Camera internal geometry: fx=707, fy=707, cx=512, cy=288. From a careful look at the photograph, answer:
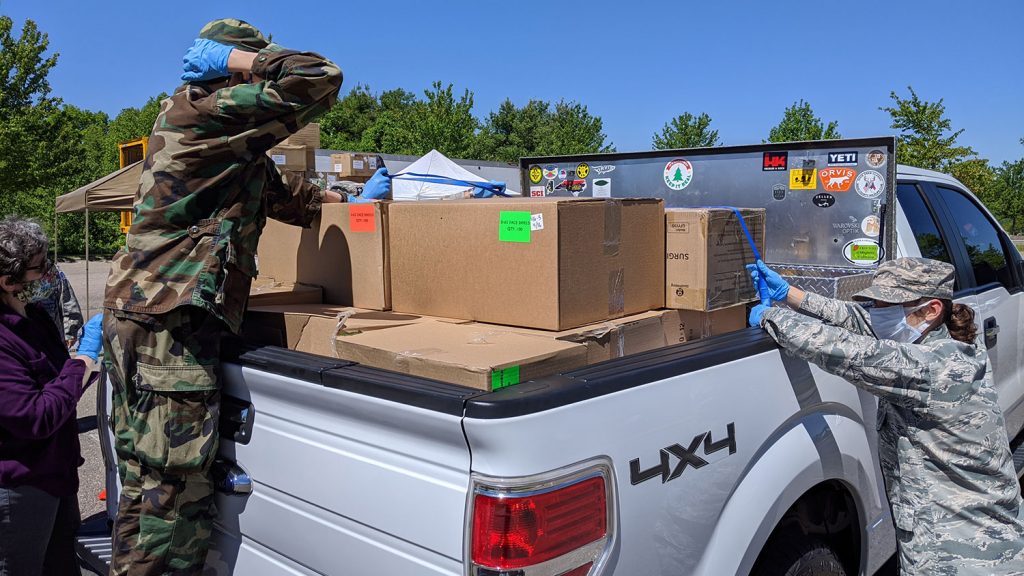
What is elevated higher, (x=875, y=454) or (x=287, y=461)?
(x=287, y=461)

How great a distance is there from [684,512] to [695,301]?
3.61 feet

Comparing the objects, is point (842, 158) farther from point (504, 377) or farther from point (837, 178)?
point (504, 377)

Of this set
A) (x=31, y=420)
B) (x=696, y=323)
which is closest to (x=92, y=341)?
(x=31, y=420)

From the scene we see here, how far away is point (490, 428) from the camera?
149 centimetres

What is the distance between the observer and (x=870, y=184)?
3316mm

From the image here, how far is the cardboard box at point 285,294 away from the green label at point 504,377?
1.39 meters

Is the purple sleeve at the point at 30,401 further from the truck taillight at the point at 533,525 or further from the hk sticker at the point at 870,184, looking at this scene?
the hk sticker at the point at 870,184

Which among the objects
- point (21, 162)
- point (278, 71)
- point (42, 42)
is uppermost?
point (42, 42)

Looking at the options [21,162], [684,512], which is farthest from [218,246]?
[21,162]

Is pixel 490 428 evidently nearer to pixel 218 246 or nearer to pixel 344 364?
pixel 344 364

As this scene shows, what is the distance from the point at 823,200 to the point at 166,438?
3.04 meters

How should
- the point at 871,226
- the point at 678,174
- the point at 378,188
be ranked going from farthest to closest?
1. the point at 678,174
2. the point at 871,226
3. the point at 378,188

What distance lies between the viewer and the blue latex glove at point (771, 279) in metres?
2.91

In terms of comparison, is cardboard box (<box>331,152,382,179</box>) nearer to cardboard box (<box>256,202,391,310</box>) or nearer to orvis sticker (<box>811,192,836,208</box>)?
cardboard box (<box>256,202,391,310</box>)
